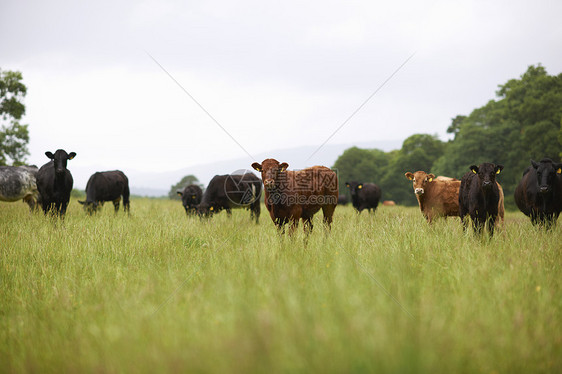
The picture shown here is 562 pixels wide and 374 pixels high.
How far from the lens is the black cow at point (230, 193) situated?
1365 centimetres

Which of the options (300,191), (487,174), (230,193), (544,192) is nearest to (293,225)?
(300,191)

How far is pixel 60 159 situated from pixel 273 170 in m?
6.49

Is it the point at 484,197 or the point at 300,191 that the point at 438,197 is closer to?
the point at 484,197

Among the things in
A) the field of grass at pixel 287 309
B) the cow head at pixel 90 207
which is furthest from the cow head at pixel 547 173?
the cow head at pixel 90 207

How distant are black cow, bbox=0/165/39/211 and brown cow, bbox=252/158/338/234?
378 inches

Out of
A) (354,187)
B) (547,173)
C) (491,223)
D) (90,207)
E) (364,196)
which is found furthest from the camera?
(364,196)

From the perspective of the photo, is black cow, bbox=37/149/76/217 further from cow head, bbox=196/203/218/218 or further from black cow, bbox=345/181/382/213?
black cow, bbox=345/181/382/213

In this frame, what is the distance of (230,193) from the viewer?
13.8 meters

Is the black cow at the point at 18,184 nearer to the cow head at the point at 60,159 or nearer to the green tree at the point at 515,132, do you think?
the cow head at the point at 60,159

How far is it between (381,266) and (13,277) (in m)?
5.07

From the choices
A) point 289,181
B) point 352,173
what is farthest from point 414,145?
point 289,181

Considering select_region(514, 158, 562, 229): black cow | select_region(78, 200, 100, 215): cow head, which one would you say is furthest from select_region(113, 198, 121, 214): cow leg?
select_region(514, 158, 562, 229): black cow

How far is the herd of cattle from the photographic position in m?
7.12

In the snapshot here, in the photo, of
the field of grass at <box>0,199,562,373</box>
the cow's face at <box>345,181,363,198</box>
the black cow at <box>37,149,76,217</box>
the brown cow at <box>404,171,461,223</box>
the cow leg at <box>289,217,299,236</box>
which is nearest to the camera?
the field of grass at <box>0,199,562,373</box>
